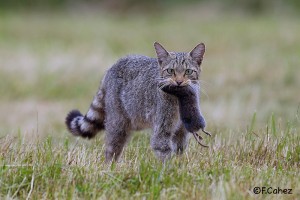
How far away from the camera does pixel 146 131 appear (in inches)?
338

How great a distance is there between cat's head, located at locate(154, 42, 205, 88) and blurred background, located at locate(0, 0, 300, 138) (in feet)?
3.39

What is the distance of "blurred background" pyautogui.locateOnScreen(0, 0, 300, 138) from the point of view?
1246cm

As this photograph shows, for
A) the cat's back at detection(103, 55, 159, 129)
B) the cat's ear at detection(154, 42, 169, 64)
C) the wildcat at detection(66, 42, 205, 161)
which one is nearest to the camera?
the wildcat at detection(66, 42, 205, 161)

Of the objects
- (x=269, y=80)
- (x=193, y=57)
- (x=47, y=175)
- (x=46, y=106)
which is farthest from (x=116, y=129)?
(x=269, y=80)

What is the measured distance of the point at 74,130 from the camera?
792 centimetres

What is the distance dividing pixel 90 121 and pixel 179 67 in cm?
147

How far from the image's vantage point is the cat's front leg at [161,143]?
6.94 metres

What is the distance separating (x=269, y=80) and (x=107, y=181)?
8.50 m

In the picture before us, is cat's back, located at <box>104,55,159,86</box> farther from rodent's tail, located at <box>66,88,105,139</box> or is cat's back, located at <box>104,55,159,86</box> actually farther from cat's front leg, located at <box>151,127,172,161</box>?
cat's front leg, located at <box>151,127,172,161</box>

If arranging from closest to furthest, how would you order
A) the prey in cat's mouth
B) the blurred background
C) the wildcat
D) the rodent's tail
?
the prey in cat's mouth, the wildcat, the rodent's tail, the blurred background

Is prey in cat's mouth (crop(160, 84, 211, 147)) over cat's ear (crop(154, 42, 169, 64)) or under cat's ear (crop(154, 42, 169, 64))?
under

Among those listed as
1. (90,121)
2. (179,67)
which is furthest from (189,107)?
(90,121)

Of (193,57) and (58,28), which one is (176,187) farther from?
(58,28)

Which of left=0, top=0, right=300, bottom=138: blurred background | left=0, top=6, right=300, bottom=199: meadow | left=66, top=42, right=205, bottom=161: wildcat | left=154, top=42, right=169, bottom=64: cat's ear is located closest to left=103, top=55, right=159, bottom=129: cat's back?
left=66, top=42, right=205, bottom=161: wildcat
